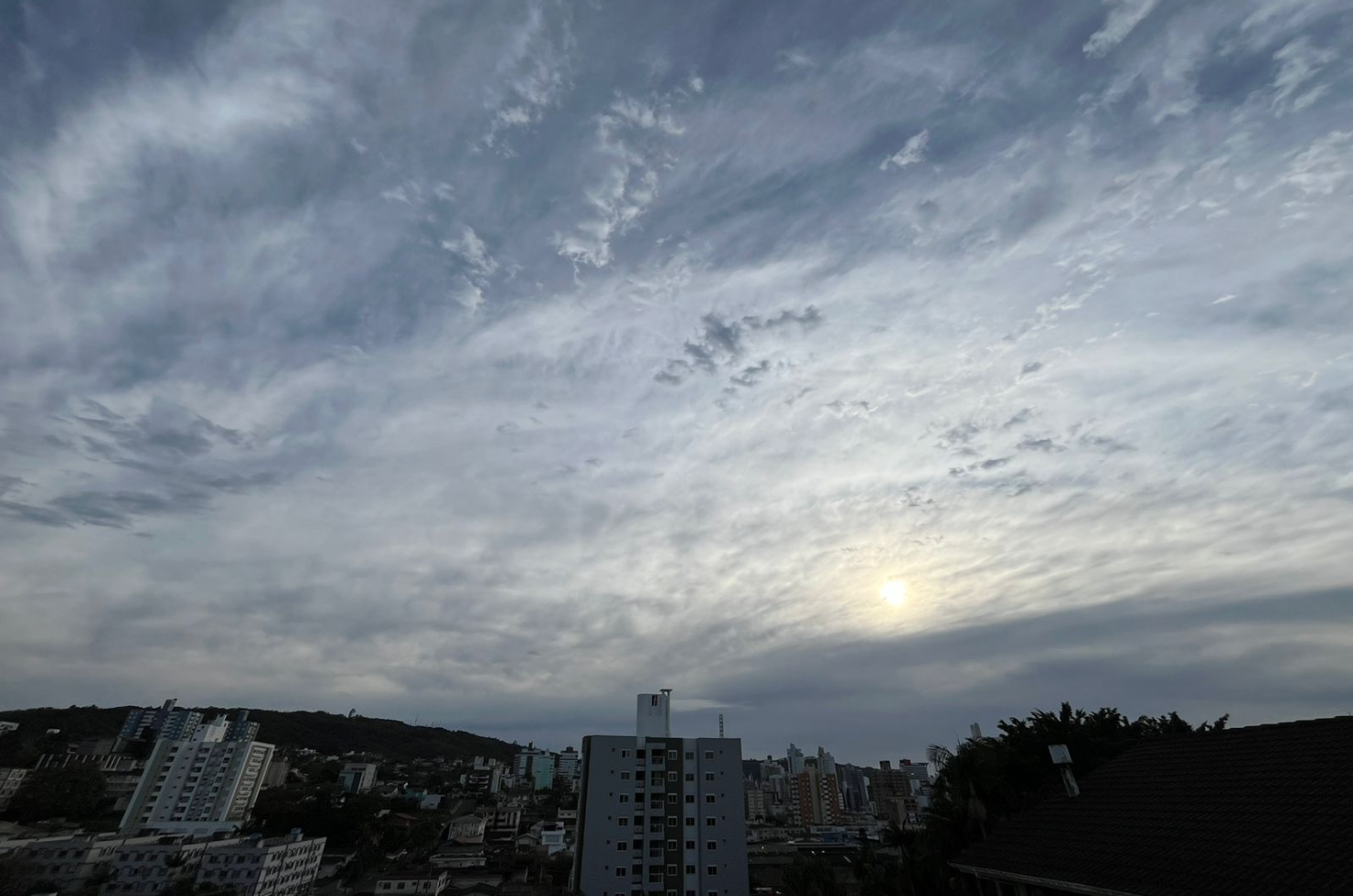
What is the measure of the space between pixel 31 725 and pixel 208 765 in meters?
122

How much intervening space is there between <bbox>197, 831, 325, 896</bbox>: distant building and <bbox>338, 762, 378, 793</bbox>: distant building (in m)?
64.5

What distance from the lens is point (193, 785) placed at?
97562 mm

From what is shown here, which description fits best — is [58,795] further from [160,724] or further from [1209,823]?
[1209,823]

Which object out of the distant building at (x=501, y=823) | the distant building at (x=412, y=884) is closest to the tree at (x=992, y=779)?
the distant building at (x=412, y=884)

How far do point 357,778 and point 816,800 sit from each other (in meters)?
118

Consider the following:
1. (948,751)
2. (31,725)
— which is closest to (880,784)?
(948,751)

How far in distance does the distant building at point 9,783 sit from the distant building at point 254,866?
160 feet

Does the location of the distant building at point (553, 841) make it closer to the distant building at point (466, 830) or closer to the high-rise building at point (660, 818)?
the distant building at point (466, 830)

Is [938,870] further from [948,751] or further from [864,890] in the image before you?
[948,751]

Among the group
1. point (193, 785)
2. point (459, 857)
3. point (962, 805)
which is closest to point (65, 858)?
point (459, 857)

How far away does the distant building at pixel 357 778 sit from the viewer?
130125 mm

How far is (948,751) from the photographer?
2947cm

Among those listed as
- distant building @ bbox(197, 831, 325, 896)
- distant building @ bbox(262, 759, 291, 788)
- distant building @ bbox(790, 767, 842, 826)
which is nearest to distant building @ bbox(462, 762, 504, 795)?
distant building @ bbox(262, 759, 291, 788)

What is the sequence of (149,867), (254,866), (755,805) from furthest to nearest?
(755,805)
(149,867)
(254,866)
